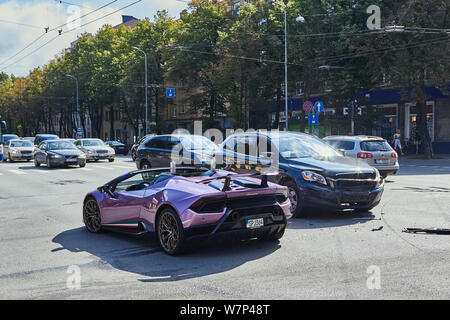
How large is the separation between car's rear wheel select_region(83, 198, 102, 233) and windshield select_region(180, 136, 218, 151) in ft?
31.8

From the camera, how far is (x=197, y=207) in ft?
21.7

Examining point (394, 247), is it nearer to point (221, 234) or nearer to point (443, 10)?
point (221, 234)

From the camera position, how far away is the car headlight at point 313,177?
9.51 m

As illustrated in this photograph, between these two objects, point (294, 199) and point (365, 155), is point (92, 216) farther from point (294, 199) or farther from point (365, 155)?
point (365, 155)

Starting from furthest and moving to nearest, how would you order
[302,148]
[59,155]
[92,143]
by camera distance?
[92,143] → [59,155] → [302,148]

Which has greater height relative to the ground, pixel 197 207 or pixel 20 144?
pixel 197 207

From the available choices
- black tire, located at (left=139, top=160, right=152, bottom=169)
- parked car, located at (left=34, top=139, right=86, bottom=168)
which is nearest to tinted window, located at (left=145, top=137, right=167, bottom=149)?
black tire, located at (left=139, top=160, right=152, bottom=169)

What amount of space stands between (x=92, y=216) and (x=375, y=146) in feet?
36.8

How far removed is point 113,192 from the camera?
27.3 feet

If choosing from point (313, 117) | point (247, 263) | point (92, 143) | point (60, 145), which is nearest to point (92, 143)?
point (92, 143)

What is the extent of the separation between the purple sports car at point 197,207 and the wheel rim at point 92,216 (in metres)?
0.52

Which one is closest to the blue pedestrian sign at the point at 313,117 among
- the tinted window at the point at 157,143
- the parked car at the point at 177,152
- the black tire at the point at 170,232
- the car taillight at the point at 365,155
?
the parked car at the point at 177,152

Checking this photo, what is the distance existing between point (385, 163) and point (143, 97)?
143 ft

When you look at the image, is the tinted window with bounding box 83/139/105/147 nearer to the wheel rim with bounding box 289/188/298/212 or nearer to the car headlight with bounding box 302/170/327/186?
the wheel rim with bounding box 289/188/298/212
